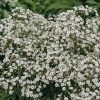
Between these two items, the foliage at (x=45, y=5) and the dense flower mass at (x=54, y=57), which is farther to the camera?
the foliage at (x=45, y=5)

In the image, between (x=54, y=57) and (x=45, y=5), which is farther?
(x=45, y=5)

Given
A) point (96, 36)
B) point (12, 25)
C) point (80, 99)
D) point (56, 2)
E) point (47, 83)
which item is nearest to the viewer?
point (80, 99)

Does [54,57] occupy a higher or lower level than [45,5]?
lower

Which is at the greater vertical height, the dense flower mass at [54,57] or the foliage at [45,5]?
the foliage at [45,5]

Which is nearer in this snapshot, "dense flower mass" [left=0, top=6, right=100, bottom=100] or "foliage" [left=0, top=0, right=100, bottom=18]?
"dense flower mass" [left=0, top=6, right=100, bottom=100]

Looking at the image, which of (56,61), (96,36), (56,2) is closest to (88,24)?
(96,36)

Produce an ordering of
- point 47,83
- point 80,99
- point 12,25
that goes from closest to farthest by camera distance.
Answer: point 80,99, point 47,83, point 12,25

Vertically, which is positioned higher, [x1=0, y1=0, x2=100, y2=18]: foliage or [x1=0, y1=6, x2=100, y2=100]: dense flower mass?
[x1=0, y1=0, x2=100, y2=18]: foliage

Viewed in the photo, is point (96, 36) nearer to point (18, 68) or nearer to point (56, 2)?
point (18, 68)
